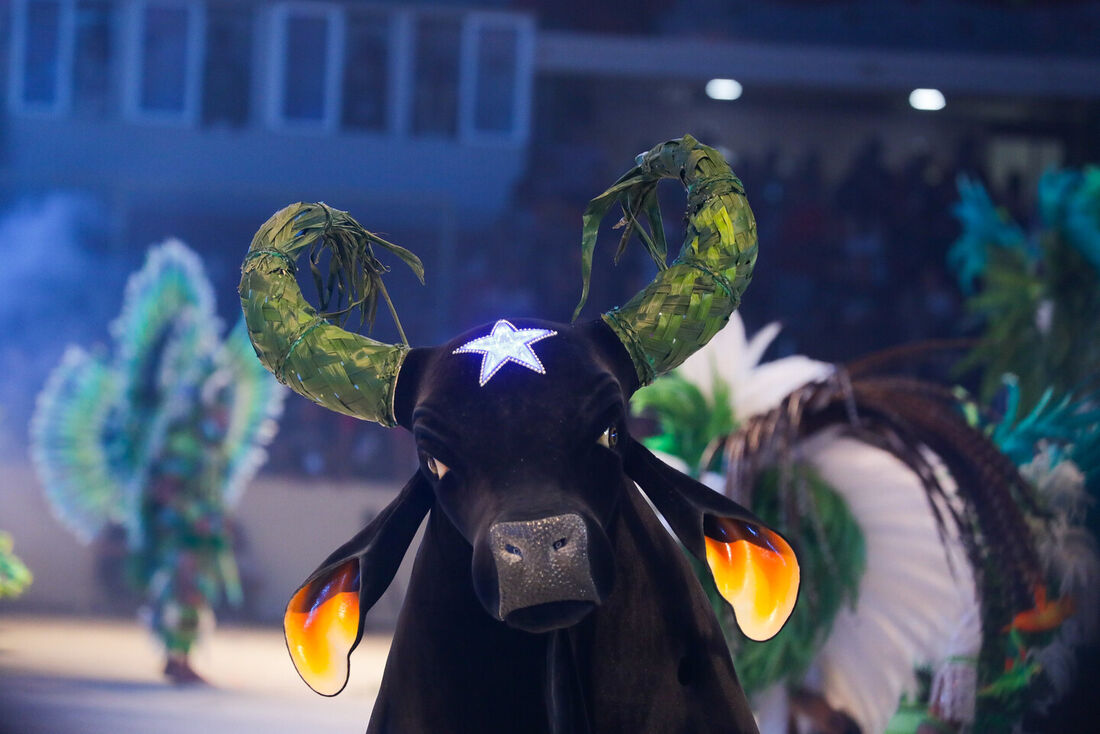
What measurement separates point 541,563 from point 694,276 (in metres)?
0.31

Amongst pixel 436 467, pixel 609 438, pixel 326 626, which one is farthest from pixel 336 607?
pixel 609 438

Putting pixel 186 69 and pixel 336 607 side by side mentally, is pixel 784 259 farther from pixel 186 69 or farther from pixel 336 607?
pixel 336 607

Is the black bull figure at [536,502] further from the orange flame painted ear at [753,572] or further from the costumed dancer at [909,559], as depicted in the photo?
the costumed dancer at [909,559]

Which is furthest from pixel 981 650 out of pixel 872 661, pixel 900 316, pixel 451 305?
pixel 900 316

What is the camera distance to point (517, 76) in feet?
13.3

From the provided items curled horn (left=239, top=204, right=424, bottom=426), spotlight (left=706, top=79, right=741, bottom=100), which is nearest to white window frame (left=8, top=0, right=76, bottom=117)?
spotlight (left=706, top=79, right=741, bottom=100)

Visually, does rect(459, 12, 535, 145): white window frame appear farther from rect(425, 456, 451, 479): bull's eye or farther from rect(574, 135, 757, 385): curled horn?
rect(425, 456, 451, 479): bull's eye

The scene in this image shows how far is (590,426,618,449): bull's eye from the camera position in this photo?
83 cm

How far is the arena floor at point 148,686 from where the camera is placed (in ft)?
Answer: 9.20

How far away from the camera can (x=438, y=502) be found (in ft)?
2.90

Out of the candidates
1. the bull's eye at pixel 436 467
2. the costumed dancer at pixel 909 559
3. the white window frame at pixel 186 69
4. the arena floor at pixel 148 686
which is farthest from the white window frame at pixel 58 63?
the bull's eye at pixel 436 467

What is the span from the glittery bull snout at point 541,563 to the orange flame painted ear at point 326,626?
0.18 m

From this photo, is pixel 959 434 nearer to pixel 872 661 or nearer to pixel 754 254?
pixel 872 661

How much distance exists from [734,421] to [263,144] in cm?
261
